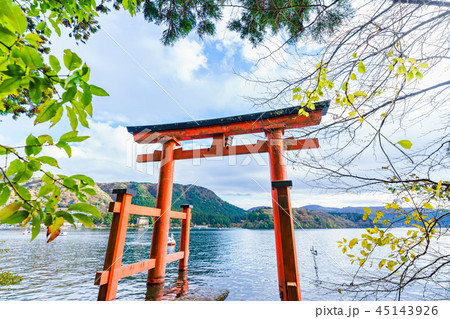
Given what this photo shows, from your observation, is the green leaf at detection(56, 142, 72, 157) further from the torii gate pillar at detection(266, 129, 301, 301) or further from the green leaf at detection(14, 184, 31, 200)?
the torii gate pillar at detection(266, 129, 301, 301)

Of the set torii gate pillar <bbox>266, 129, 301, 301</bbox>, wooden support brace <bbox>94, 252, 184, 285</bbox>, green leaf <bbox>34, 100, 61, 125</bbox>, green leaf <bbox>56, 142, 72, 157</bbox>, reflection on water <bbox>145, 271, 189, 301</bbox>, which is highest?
green leaf <bbox>34, 100, 61, 125</bbox>

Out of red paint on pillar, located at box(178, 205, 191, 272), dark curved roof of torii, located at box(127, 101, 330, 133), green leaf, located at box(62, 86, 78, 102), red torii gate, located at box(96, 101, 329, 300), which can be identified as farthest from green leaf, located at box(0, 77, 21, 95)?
red paint on pillar, located at box(178, 205, 191, 272)

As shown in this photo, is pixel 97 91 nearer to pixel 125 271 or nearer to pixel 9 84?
pixel 9 84

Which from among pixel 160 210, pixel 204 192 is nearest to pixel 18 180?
pixel 160 210

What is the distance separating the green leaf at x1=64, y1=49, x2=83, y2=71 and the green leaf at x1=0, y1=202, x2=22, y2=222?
42 centimetres

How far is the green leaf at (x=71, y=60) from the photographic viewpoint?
56 centimetres

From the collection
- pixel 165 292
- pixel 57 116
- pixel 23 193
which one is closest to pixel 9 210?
pixel 23 193

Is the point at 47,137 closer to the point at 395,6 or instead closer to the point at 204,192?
the point at 395,6

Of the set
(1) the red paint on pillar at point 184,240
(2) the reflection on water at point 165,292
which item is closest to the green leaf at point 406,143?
(2) the reflection on water at point 165,292

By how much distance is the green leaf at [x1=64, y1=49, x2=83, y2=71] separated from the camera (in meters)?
0.56

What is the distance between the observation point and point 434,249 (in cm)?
150

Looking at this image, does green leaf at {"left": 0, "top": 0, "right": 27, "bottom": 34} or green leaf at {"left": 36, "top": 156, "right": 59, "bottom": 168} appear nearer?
green leaf at {"left": 0, "top": 0, "right": 27, "bottom": 34}

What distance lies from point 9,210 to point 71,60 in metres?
0.47

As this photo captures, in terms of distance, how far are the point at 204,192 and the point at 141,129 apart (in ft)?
137
